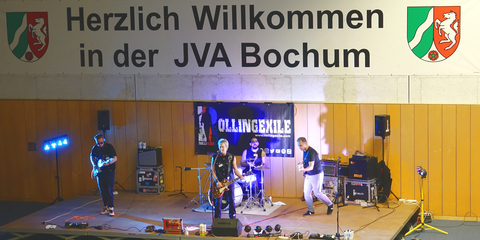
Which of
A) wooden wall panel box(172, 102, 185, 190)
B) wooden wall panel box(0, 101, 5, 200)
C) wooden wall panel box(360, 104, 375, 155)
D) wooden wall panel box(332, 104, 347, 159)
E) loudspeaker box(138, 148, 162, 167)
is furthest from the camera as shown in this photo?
wooden wall panel box(0, 101, 5, 200)

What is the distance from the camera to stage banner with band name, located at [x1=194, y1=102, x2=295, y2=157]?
11695 mm

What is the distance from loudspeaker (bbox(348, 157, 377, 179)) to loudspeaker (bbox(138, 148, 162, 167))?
14.1 ft

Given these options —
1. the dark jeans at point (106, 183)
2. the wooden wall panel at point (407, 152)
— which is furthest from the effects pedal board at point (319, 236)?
the dark jeans at point (106, 183)

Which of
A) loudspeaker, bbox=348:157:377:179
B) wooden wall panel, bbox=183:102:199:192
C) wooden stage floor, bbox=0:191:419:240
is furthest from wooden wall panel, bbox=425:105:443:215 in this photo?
wooden wall panel, bbox=183:102:199:192

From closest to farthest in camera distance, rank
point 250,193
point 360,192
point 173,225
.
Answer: point 173,225
point 360,192
point 250,193

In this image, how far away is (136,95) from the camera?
12.5 metres

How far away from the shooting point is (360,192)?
1085 centimetres

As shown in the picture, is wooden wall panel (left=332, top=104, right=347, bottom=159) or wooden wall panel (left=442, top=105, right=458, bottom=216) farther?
wooden wall panel (left=332, top=104, right=347, bottom=159)

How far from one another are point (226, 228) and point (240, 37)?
4.50 m

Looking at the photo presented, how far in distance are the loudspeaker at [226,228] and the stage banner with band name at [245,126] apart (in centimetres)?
268

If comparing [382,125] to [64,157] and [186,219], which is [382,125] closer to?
[186,219]

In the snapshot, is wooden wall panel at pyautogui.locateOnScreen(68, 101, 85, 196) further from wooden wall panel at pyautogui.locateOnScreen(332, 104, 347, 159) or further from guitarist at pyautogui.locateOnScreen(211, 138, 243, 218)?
wooden wall panel at pyautogui.locateOnScreen(332, 104, 347, 159)

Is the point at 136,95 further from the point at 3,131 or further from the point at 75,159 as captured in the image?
the point at 3,131

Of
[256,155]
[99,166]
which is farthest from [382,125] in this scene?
[99,166]
